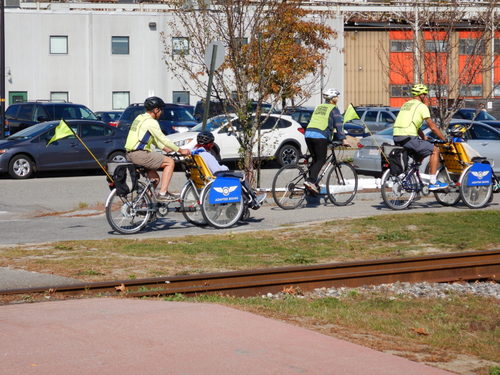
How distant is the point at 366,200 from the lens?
1720 cm

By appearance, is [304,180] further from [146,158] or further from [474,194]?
[146,158]

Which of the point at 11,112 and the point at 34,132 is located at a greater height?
the point at 11,112

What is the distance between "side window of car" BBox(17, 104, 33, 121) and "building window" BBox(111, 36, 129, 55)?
20487 mm

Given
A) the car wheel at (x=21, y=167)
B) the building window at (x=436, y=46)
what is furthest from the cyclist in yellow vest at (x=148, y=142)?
the car wheel at (x=21, y=167)

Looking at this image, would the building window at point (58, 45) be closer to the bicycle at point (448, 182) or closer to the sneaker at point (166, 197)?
the bicycle at point (448, 182)

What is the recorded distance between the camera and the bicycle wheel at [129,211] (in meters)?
12.7

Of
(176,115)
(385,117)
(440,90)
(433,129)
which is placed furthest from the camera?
(385,117)

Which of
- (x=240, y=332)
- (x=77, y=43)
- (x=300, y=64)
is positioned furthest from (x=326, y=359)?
(x=77, y=43)

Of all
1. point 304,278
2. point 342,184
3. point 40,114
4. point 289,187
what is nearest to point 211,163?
point 289,187

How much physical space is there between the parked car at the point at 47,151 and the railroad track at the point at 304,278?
44.3 feet

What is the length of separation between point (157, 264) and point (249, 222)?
3.85 m

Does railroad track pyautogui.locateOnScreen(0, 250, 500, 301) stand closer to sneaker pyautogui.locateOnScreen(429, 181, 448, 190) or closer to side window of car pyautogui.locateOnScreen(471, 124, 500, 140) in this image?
sneaker pyautogui.locateOnScreen(429, 181, 448, 190)

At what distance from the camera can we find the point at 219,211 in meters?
13.5

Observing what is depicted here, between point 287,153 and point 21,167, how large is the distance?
7274 mm
